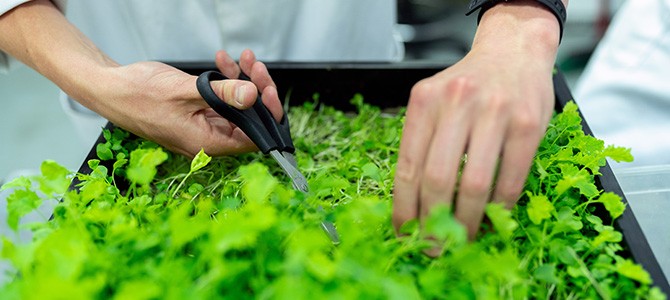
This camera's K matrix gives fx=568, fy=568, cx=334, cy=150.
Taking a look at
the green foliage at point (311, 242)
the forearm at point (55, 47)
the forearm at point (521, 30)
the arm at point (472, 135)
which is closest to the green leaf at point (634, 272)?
the green foliage at point (311, 242)

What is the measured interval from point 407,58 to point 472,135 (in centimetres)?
161

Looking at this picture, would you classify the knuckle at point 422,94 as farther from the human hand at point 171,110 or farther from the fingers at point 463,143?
the human hand at point 171,110

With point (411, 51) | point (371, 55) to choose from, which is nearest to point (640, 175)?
point (371, 55)

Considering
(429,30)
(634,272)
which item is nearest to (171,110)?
(634,272)

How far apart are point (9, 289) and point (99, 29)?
688mm

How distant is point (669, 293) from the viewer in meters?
0.51

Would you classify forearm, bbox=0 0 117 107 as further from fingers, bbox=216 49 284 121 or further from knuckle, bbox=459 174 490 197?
knuckle, bbox=459 174 490 197

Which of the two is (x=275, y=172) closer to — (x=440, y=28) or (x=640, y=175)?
(x=640, y=175)

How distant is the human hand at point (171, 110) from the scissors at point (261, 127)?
0.02 m

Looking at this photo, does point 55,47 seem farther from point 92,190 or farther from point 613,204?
point 613,204

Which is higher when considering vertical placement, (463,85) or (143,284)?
(463,85)

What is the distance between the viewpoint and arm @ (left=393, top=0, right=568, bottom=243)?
474 mm

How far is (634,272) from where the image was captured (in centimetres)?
49

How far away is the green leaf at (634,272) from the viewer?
0.48 m
